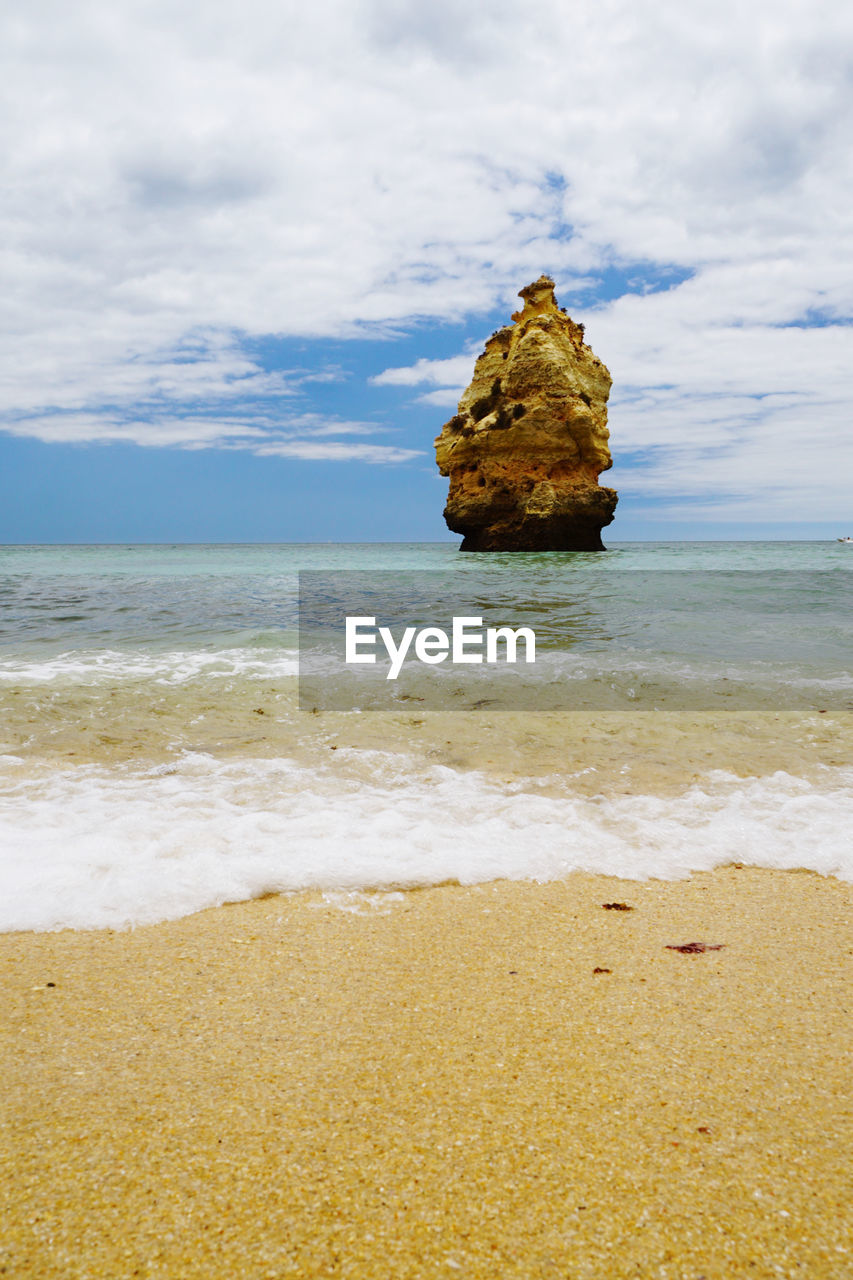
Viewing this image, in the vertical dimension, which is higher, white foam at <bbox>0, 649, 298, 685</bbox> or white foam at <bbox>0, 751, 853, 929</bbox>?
white foam at <bbox>0, 649, 298, 685</bbox>

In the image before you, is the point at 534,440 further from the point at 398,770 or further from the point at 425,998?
the point at 425,998

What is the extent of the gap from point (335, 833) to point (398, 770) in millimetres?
990

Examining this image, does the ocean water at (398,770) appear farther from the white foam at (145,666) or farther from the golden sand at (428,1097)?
the golden sand at (428,1097)

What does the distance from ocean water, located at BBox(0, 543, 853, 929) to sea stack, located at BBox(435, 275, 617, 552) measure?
22.6 metres

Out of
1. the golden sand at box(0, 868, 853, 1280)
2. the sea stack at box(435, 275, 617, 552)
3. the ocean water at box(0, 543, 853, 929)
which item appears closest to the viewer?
the golden sand at box(0, 868, 853, 1280)

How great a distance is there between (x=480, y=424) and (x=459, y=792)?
97.3 feet

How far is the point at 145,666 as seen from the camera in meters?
6.90

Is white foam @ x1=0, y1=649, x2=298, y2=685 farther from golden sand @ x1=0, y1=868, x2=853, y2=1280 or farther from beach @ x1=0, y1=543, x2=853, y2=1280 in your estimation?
golden sand @ x1=0, y1=868, x2=853, y2=1280

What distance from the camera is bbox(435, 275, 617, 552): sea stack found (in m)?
29.1

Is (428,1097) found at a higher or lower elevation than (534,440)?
lower

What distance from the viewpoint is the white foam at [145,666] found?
638 cm

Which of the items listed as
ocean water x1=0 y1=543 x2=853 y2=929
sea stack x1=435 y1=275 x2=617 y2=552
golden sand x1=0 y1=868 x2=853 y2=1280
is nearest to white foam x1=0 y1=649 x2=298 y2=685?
ocean water x1=0 y1=543 x2=853 y2=929

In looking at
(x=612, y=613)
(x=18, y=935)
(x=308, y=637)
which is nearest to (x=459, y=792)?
(x=18, y=935)

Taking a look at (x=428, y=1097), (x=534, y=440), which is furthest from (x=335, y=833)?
(x=534, y=440)
